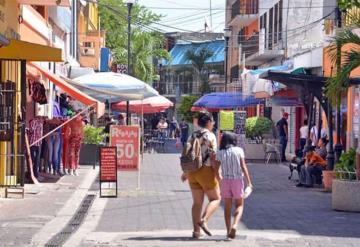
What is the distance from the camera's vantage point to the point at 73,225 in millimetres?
13383

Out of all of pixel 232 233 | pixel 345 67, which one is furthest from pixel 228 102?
pixel 232 233

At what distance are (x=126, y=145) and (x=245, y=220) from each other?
537 cm

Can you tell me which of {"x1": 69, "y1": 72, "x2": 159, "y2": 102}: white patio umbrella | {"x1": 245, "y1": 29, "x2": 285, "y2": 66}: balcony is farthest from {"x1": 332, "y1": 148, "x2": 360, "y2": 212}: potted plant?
{"x1": 245, "y1": 29, "x2": 285, "y2": 66}: balcony

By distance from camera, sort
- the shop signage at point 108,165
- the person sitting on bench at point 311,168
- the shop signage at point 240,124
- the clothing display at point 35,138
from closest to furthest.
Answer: the shop signage at point 108,165
the clothing display at point 35,138
the person sitting on bench at point 311,168
the shop signage at point 240,124

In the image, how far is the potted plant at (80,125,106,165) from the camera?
27016 mm

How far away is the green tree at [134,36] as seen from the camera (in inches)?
2625

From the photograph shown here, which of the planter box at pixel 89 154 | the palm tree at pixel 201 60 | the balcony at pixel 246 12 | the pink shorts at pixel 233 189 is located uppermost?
the balcony at pixel 246 12

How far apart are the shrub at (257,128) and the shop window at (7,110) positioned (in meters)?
16.1

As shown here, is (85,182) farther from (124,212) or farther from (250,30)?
(250,30)

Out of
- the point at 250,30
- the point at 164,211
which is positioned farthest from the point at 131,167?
the point at 250,30

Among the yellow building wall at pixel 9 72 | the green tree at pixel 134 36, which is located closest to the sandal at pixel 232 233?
the yellow building wall at pixel 9 72

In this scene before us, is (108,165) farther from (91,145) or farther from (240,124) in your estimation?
(240,124)

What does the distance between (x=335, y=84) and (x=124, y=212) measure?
461cm

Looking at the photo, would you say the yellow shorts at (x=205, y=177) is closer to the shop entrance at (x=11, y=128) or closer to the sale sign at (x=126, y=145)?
the shop entrance at (x=11, y=128)
